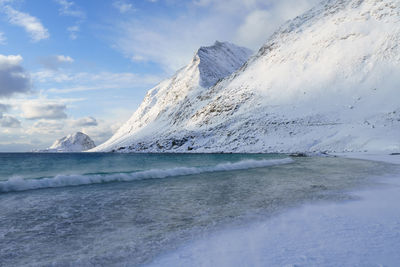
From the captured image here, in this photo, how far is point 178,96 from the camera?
614 ft

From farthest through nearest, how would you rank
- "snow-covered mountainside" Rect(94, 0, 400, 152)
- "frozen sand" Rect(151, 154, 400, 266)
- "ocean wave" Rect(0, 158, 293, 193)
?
"snow-covered mountainside" Rect(94, 0, 400, 152) → "ocean wave" Rect(0, 158, 293, 193) → "frozen sand" Rect(151, 154, 400, 266)

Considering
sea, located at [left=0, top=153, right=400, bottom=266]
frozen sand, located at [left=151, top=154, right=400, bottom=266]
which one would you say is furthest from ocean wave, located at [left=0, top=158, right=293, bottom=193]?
frozen sand, located at [left=151, top=154, right=400, bottom=266]

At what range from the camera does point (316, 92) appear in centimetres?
8769

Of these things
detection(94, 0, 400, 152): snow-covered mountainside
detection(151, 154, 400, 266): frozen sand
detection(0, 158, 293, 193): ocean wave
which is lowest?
detection(0, 158, 293, 193): ocean wave

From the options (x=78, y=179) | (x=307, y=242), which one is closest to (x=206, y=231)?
(x=307, y=242)

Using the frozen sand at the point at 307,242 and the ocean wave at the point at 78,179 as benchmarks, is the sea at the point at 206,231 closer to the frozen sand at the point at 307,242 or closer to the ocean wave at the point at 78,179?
the frozen sand at the point at 307,242

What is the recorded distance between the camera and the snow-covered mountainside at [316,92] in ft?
221

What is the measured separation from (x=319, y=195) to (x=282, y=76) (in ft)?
331

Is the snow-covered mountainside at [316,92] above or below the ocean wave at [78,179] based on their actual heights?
above

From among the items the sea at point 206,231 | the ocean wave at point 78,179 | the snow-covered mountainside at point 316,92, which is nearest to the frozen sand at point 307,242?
the sea at point 206,231

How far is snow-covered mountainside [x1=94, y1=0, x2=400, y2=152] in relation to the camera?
67375mm

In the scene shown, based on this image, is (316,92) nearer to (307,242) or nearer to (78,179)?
(78,179)

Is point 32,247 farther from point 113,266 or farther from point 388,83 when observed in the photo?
point 388,83

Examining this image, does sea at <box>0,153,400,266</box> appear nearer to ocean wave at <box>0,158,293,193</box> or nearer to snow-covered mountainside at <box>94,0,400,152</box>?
ocean wave at <box>0,158,293,193</box>
